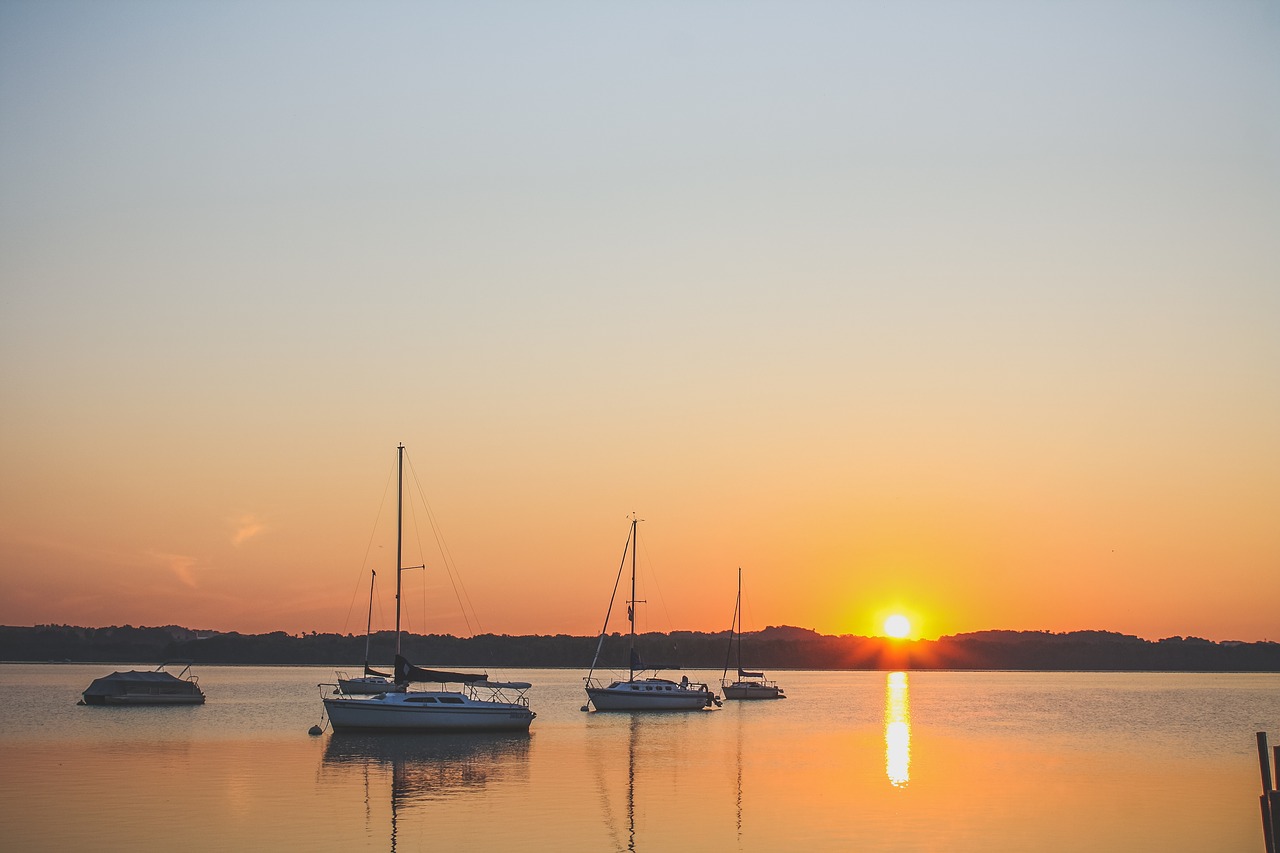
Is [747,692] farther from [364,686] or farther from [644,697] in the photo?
[364,686]

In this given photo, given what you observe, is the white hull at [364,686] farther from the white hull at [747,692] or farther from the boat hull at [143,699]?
the white hull at [747,692]

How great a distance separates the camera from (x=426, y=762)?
161 ft

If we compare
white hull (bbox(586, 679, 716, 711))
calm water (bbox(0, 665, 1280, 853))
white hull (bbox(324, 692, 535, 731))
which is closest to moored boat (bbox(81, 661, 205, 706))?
calm water (bbox(0, 665, 1280, 853))

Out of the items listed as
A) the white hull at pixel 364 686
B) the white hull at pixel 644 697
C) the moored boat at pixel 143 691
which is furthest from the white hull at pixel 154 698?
the white hull at pixel 644 697

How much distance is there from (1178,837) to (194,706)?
7196 centimetres

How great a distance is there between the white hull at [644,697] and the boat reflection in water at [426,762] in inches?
922

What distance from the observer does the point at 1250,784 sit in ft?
150

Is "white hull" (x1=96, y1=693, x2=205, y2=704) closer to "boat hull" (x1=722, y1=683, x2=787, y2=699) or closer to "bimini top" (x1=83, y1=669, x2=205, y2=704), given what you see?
"bimini top" (x1=83, y1=669, x2=205, y2=704)

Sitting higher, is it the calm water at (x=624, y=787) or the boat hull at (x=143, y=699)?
the boat hull at (x=143, y=699)

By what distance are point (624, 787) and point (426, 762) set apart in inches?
414

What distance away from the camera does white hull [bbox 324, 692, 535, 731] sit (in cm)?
5919

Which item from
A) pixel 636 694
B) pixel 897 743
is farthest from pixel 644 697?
pixel 897 743

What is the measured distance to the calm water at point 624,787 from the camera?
32.1m

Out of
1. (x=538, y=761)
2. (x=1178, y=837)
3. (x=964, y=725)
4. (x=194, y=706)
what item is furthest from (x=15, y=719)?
(x=1178, y=837)
